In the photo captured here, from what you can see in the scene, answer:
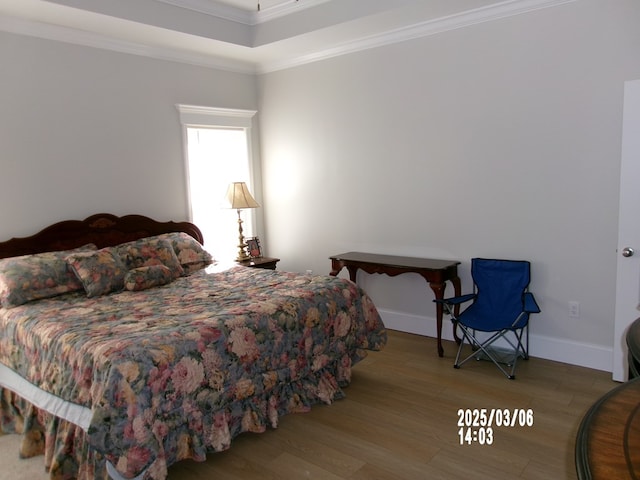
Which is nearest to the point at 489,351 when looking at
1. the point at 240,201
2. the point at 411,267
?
the point at 411,267

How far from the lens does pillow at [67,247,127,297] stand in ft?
11.5

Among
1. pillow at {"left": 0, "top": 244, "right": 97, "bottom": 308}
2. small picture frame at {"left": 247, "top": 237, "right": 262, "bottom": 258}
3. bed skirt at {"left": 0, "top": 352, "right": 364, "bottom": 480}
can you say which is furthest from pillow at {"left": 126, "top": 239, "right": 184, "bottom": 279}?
bed skirt at {"left": 0, "top": 352, "right": 364, "bottom": 480}

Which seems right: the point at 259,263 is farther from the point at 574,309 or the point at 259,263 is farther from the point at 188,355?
the point at 574,309

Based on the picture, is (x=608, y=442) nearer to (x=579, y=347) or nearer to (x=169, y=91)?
(x=579, y=347)

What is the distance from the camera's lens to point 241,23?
177 inches

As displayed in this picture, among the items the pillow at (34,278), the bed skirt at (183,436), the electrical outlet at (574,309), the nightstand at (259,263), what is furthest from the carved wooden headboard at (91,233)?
the electrical outlet at (574,309)

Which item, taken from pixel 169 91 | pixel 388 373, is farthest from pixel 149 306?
pixel 169 91

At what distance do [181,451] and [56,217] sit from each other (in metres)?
2.38

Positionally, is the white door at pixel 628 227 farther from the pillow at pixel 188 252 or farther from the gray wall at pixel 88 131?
the gray wall at pixel 88 131

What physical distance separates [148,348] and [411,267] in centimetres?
231

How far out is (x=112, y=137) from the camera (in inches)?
167

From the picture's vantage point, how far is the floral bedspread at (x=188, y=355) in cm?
224

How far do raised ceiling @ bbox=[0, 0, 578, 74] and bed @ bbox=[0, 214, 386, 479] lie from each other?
150cm

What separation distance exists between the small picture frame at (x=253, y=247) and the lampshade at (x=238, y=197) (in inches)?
15.9
